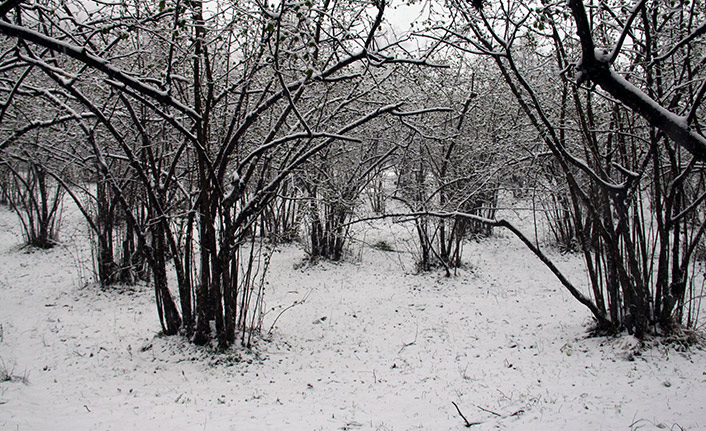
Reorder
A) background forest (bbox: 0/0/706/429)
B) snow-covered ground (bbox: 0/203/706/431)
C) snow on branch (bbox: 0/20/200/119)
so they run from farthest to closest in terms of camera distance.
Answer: background forest (bbox: 0/0/706/429)
snow-covered ground (bbox: 0/203/706/431)
snow on branch (bbox: 0/20/200/119)

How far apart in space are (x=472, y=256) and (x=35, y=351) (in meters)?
9.46

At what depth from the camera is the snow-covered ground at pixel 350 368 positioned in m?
3.71

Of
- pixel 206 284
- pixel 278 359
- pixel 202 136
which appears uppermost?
pixel 202 136

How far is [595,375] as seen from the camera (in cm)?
436

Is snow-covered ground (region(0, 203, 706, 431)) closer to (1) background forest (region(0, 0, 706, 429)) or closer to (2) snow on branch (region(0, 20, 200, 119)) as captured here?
(1) background forest (region(0, 0, 706, 429))

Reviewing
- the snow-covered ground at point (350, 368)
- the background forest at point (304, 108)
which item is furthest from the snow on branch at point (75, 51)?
the snow-covered ground at point (350, 368)

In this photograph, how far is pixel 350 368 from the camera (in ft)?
16.8

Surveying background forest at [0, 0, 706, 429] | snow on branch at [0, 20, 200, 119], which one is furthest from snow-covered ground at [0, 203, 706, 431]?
snow on branch at [0, 20, 200, 119]

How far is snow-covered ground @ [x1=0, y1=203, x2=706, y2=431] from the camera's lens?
12.2ft

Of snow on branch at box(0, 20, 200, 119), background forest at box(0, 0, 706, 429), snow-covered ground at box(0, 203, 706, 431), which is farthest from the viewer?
background forest at box(0, 0, 706, 429)

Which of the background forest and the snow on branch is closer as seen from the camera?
the snow on branch

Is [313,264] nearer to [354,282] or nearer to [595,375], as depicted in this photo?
[354,282]

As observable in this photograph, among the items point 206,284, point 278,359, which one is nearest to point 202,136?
point 206,284

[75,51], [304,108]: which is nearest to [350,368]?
[75,51]
